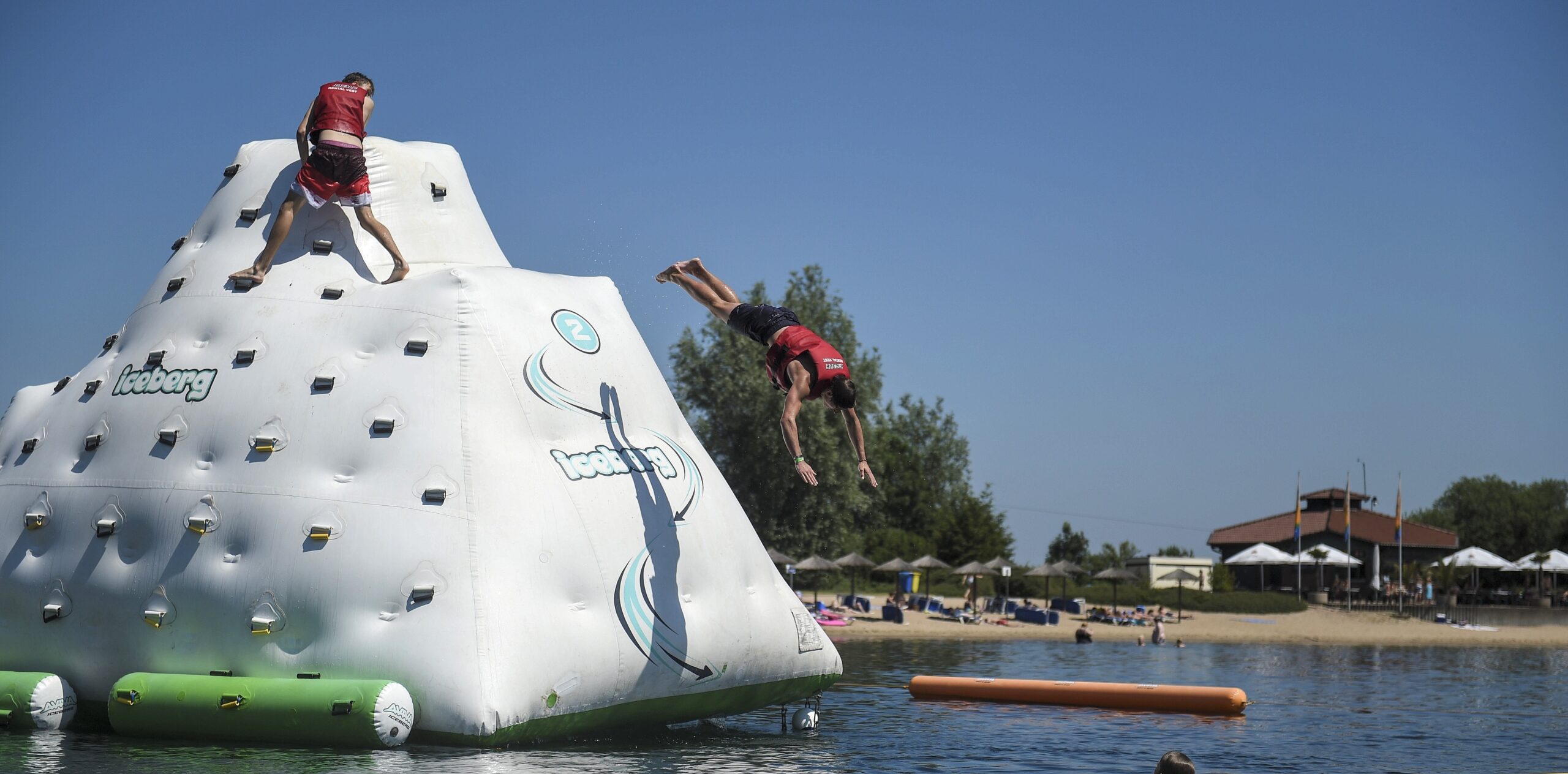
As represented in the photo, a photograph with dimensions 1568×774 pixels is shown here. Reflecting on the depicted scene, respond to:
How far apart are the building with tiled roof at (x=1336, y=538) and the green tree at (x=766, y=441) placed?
3073 centimetres

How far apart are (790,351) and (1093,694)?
1090 cm

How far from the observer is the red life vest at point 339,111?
17.3 metres

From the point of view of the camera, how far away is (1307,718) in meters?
24.8

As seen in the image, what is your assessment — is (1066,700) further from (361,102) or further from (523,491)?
(361,102)

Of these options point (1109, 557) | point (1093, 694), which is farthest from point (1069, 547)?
point (1093, 694)

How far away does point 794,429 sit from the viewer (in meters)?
14.6

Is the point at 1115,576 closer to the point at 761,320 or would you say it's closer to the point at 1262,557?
the point at 1262,557

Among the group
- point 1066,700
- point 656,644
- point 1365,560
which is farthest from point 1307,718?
point 1365,560

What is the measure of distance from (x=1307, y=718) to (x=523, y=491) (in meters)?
16.1

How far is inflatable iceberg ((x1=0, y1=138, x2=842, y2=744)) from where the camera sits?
14625mm

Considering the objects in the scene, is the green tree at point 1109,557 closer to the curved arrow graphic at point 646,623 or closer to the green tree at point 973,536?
the green tree at point 973,536

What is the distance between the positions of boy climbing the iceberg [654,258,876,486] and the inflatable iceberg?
1.76 metres

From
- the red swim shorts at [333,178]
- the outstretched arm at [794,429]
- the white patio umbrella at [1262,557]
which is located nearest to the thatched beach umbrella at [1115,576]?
the white patio umbrella at [1262,557]

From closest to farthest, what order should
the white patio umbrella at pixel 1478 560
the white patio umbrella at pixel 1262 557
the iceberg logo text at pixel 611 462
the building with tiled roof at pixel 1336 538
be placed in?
the iceberg logo text at pixel 611 462, the white patio umbrella at pixel 1262 557, the white patio umbrella at pixel 1478 560, the building with tiled roof at pixel 1336 538
